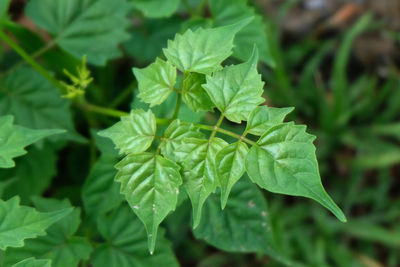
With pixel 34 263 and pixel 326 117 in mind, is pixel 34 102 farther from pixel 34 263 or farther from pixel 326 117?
pixel 326 117

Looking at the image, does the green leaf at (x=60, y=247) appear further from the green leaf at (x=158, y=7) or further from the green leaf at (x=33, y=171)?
the green leaf at (x=158, y=7)

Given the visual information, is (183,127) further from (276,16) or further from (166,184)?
(276,16)

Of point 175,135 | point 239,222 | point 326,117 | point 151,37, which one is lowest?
point 326,117

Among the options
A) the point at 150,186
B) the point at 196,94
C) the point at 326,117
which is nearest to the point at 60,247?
the point at 150,186

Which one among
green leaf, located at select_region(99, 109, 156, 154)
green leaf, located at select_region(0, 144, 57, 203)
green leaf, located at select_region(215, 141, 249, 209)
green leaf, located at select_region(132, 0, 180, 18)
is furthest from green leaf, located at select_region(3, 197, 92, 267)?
green leaf, located at select_region(132, 0, 180, 18)

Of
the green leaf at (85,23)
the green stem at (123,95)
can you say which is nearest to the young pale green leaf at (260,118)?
the green leaf at (85,23)

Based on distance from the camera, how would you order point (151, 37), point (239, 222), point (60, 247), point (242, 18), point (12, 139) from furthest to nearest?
point (151, 37), point (242, 18), point (239, 222), point (60, 247), point (12, 139)
